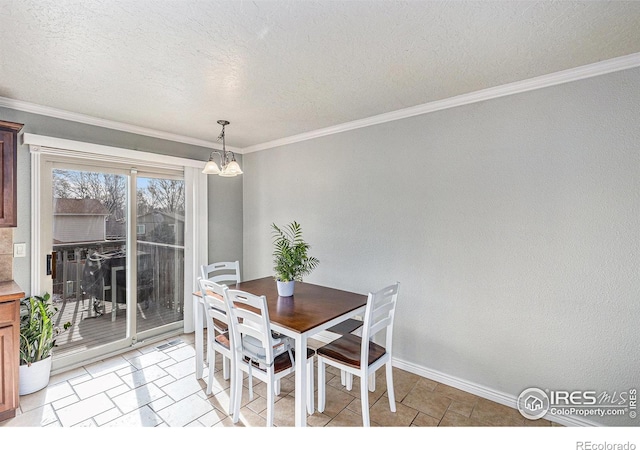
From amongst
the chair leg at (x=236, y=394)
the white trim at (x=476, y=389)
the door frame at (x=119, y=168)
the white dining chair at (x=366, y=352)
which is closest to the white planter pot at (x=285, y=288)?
the white dining chair at (x=366, y=352)

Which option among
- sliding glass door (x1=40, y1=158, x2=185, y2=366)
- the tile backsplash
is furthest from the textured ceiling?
the tile backsplash

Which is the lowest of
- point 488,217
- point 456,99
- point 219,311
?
point 219,311

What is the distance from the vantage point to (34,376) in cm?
249

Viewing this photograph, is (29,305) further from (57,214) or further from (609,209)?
(609,209)

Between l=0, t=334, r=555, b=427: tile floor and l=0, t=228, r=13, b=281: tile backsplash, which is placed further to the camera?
l=0, t=228, r=13, b=281: tile backsplash

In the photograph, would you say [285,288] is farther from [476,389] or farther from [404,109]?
[404,109]

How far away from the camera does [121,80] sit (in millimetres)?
2162

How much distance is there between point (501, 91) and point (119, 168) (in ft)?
11.6

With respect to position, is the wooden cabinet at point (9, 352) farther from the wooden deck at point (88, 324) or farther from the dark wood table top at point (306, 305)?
the dark wood table top at point (306, 305)

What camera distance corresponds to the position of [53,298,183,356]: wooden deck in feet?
9.68

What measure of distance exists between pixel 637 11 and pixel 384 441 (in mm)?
2203

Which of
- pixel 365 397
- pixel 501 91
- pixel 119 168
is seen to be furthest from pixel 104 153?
pixel 501 91

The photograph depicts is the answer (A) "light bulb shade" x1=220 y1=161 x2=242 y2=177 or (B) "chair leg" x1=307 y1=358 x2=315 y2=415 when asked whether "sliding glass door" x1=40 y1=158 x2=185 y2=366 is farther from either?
(B) "chair leg" x1=307 y1=358 x2=315 y2=415

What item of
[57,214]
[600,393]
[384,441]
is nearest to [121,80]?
[57,214]
